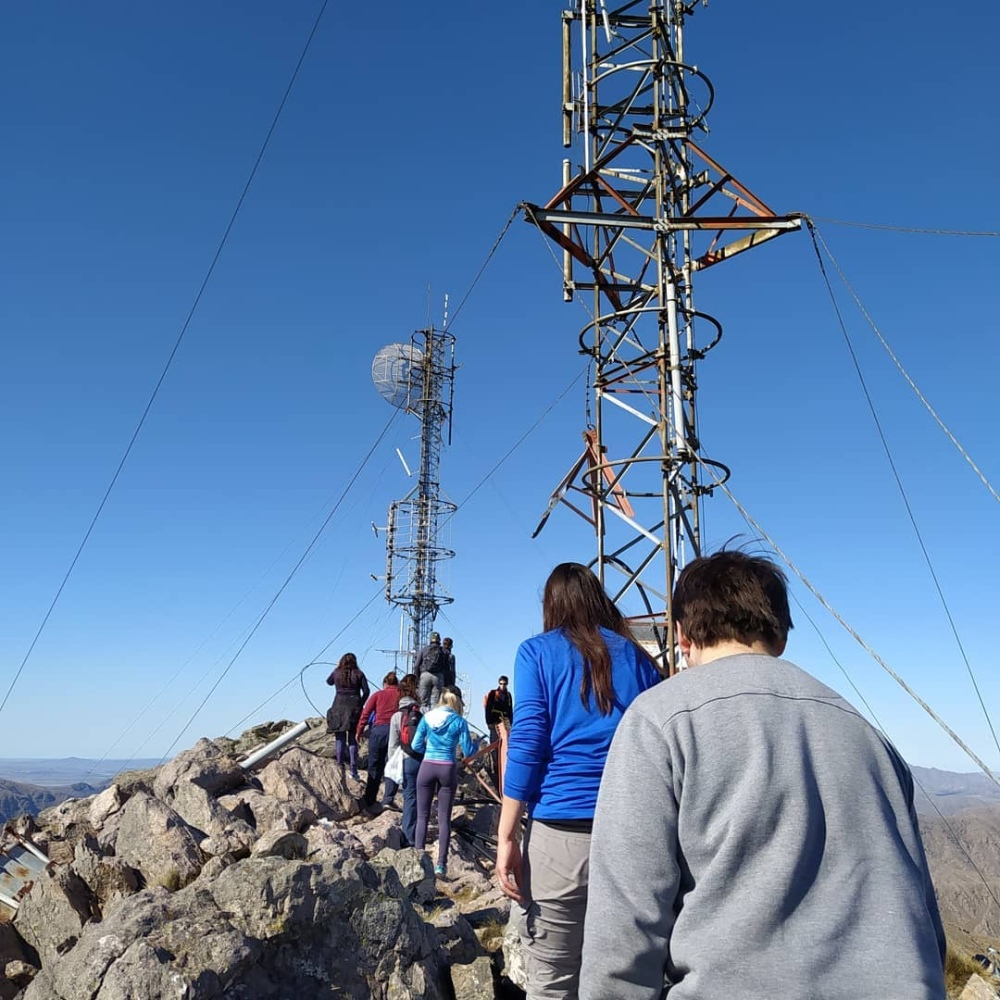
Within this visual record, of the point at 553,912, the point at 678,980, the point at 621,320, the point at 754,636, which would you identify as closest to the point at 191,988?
the point at 553,912

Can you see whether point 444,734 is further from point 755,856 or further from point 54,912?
point 755,856

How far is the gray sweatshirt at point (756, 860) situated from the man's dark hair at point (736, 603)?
219 mm

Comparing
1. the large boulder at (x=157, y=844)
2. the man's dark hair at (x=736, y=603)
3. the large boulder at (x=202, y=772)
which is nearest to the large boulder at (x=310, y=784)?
the large boulder at (x=202, y=772)

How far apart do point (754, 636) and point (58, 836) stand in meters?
10.1

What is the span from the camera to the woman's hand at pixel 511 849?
3322 millimetres

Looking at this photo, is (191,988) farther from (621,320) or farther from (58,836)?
(621,320)

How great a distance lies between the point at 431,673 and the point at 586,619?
374 inches

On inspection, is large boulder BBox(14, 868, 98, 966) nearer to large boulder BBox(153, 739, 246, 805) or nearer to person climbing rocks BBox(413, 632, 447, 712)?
large boulder BBox(153, 739, 246, 805)

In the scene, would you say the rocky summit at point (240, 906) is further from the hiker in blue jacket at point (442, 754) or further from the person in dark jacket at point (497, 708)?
the person in dark jacket at point (497, 708)

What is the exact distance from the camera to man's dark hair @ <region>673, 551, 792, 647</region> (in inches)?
81.6

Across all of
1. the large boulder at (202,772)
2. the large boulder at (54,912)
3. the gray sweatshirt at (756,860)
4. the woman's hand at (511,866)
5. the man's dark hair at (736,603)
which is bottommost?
the large boulder at (54,912)

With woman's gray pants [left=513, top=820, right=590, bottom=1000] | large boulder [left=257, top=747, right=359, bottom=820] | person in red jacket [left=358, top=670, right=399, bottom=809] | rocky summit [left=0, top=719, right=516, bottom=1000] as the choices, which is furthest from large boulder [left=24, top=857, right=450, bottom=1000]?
person in red jacket [left=358, top=670, right=399, bottom=809]

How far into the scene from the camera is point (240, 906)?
4.88 metres

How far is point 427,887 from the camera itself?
6355 mm
